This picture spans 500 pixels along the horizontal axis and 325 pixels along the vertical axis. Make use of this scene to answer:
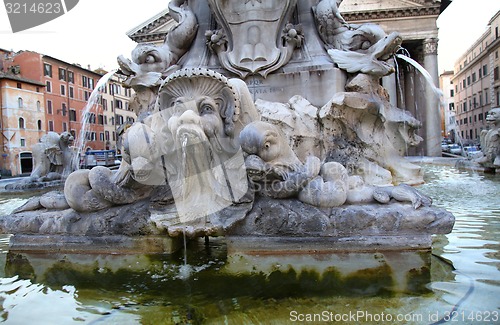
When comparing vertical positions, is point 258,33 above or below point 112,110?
below

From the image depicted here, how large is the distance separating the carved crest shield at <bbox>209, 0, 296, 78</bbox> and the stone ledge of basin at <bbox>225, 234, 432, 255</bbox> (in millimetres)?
2684

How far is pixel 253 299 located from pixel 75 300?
937 mm

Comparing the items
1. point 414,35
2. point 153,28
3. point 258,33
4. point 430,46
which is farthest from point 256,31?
point 153,28

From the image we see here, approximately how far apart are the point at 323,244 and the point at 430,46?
29.2m

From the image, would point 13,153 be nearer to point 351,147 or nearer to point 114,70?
point 114,70

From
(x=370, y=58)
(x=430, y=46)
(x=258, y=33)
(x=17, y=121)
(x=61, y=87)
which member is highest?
(x=61, y=87)

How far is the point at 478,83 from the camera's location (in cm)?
6044

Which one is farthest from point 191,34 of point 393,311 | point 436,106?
point 436,106

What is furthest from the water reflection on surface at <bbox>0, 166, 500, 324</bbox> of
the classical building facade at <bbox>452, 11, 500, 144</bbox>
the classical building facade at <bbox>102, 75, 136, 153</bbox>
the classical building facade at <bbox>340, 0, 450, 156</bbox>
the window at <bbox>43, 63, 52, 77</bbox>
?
the classical building facade at <bbox>102, 75, 136, 153</bbox>

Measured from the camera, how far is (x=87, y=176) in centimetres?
302

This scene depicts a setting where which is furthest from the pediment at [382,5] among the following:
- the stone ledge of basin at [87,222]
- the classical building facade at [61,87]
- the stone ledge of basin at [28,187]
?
the stone ledge of basin at [87,222]

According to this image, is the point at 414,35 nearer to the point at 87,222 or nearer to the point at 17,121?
the point at 87,222

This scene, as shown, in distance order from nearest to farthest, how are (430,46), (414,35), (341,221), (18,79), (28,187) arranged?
1. (341,221)
2. (28,187)
3. (430,46)
4. (414,35)
5. (18,79)

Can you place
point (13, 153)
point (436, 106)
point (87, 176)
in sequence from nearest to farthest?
point (87, 176)
point (436, 106)
point (13, 153)
